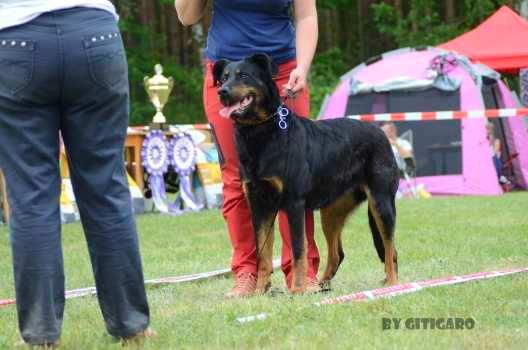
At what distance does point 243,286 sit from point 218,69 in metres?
1.07

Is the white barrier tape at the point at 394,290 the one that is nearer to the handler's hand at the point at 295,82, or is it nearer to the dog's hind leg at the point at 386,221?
the dog's hind leg at the point at 386,221

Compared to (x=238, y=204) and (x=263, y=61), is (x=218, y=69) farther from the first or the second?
(x=238, y=204)

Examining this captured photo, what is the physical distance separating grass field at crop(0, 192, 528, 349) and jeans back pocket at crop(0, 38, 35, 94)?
974 millimetres

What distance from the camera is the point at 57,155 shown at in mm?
3473

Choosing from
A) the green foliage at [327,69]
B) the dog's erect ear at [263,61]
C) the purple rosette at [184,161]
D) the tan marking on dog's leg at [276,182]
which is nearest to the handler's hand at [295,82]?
the dog's erect ear at [263,61]

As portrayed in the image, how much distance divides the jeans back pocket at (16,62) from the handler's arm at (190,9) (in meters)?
1.70

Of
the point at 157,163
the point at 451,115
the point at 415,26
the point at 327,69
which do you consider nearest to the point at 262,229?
the point at 157,163

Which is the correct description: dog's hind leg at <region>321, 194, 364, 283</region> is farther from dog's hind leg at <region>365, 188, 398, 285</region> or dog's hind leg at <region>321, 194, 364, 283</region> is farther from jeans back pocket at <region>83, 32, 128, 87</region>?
jeans back pocket at <region>83, 32, 128, 87</region>

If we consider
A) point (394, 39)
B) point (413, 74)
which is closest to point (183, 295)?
point (413, 74)

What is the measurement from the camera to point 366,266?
19.8 ft

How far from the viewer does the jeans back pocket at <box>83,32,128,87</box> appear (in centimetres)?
332

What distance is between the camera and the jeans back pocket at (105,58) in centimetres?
332

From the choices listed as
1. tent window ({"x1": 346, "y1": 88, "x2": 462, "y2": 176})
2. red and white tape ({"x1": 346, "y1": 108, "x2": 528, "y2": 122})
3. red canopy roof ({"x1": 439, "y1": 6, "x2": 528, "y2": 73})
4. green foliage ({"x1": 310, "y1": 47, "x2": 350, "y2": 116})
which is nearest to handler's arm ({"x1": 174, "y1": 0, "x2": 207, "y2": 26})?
red and white tape ({"x1": 346, "y1": 108, "x2": 528, "y2": 122})

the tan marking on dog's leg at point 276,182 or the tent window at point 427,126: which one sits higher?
the tan marking on dog's leg at point 276,182
